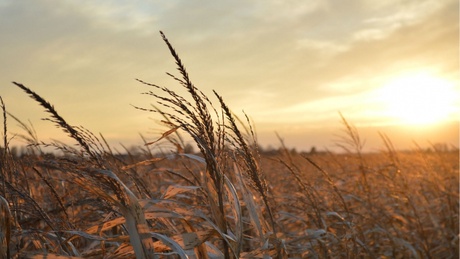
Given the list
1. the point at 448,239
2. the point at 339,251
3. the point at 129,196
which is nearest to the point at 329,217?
the point at 339,251

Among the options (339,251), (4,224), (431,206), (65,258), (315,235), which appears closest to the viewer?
(65,258)

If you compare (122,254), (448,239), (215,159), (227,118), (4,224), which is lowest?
(448,239)

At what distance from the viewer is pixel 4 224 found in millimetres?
2033

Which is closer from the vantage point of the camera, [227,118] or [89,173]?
[89,173]

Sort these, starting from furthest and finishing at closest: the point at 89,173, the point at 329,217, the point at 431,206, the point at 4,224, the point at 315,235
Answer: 1. the point at 431,206
2. the point at 329,217
3. the point at 315,235
4. the point at 4,224
5. the point at 89,173

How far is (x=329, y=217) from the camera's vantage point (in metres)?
4.82

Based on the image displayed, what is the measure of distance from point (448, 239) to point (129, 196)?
4294 mm

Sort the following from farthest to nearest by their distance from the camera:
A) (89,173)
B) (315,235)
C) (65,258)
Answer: (315,235) → (65,258) → (89,173)

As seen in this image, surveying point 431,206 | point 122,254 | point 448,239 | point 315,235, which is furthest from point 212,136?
point 431,206

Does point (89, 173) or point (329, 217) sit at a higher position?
point (89, 173)

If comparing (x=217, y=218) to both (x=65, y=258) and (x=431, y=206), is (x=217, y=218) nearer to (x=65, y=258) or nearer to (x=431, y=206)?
(x=65, y=258)

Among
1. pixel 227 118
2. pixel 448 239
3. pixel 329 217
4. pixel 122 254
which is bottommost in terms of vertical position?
pixel 448 239

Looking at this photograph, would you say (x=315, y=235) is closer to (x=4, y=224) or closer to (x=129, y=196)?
(x=129, y=196)

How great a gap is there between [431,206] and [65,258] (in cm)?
488
